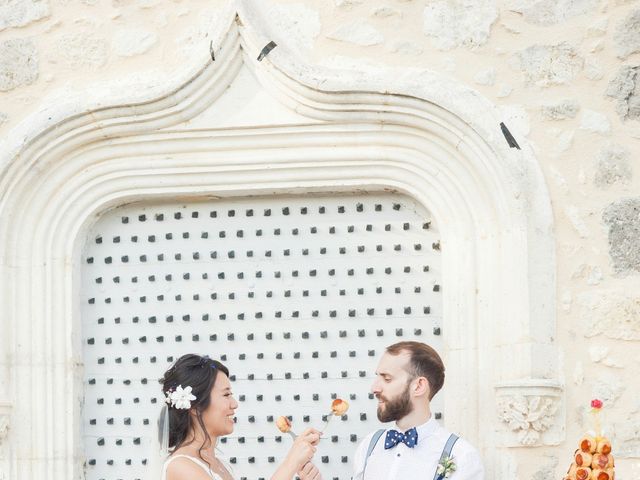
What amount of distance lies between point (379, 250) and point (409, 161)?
21.9 inches

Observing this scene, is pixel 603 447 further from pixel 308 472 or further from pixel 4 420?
pixel 4 420

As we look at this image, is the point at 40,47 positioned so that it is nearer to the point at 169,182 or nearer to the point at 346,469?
the point at 169,182

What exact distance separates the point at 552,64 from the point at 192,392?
2644 mm

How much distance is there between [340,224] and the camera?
879 cm

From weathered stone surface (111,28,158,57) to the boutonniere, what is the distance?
2911 millimetres

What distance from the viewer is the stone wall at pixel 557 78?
26.5ft

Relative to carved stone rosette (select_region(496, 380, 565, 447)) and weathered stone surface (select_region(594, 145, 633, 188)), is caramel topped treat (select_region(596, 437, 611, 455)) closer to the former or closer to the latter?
carved stone rosette (select_region(496, 380, 565, 447))

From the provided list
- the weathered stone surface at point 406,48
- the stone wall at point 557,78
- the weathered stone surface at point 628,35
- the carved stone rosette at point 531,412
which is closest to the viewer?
the carved stone rosette at point 531,412

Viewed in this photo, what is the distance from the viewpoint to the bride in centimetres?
702

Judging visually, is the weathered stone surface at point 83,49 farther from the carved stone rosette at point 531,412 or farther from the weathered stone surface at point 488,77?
the carved stone rosette at point 531,412

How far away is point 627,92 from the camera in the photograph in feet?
26.8

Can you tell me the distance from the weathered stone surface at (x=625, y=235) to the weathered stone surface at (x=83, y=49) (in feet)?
9.47

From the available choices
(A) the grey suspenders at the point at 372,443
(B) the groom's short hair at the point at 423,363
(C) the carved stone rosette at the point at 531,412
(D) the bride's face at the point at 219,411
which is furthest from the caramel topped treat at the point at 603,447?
(D) the bride's face at the point at 219,411

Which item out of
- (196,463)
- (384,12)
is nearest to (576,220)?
(384,12)
